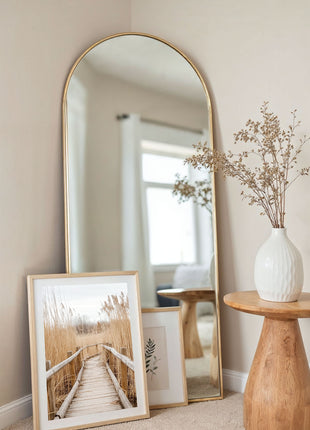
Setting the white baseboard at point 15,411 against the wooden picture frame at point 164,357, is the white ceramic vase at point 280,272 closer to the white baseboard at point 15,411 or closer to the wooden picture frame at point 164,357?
the wooden picture frame at point 164,357

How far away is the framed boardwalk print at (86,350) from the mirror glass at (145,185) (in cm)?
18

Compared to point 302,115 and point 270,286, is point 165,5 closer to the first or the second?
point 302,115

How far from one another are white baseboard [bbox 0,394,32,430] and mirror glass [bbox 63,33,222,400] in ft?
2.18

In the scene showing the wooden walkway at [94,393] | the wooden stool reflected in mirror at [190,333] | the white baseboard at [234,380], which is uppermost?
the wooden stool reflected in mirror at [190,333]

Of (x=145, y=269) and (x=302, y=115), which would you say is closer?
(x=302, y=115)

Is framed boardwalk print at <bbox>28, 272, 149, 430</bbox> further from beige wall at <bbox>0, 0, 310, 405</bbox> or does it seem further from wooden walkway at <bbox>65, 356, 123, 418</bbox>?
beige wall at <bbox>0, 0, 310, 405</bbox>

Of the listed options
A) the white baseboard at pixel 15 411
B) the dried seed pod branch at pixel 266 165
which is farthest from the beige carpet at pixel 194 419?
the dried seed pod branch at pixel 266 165

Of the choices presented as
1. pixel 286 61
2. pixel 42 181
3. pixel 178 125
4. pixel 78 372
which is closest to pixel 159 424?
pixel 78 372

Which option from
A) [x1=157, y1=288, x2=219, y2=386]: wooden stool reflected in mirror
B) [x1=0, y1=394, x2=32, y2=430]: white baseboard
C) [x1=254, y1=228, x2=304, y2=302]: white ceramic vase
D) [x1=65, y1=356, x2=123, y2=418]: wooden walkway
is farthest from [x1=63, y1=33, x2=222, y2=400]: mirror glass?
[x1=0, y1=394, x2=32, y2=430]: white baseboard

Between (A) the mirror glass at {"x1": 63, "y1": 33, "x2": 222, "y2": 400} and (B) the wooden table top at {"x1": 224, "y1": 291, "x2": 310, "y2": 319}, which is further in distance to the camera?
(A) the mirror glass at {"x1": 63, "y1": 33, "x2": 222, "y2": 400}

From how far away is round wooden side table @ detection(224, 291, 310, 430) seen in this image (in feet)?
5.62

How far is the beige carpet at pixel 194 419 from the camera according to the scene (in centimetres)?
190

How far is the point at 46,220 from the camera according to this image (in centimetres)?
220

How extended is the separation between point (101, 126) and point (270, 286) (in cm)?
121
